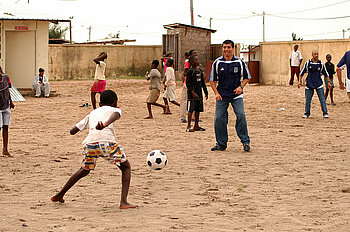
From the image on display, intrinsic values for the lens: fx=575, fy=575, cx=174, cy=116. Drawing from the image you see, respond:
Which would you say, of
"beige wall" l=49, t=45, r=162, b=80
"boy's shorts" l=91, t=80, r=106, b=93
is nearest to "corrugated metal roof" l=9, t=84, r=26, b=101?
"boy's shorts" l=91, t=80, r=106, b=93

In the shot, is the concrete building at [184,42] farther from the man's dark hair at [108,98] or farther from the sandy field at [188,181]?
the man's dark hair at [108,98]

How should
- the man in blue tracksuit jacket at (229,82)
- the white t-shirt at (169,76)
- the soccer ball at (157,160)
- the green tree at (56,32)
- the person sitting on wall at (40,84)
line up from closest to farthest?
the soccer ball at (157,160) → the man in blue tracksuit jacket at (229,82) → the white t-shirt at (169,76) → the person sitting on wall at (40,84) → the green tree at (56,32)

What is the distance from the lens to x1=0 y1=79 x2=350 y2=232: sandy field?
5.39 meters

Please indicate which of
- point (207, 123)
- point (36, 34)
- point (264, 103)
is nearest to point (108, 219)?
point (207, 123)

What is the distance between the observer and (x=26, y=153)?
983 centimetres

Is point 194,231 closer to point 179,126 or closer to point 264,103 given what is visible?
point 179,126

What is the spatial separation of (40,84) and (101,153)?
1842 cm

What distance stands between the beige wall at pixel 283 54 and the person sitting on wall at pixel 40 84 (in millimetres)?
10340

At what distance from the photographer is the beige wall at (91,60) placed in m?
34.2

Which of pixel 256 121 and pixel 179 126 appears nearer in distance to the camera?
pixel 179 126

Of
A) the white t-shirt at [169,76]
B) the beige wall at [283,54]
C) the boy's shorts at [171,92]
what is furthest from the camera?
the beige wall at [283,54]

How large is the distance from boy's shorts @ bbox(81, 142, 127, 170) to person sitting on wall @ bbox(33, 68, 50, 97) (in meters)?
17.9

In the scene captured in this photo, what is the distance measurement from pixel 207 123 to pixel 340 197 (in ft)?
29.0

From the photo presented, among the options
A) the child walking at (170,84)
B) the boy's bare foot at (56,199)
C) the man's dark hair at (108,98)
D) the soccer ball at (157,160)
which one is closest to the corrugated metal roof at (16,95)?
the child walking at (170,84)
